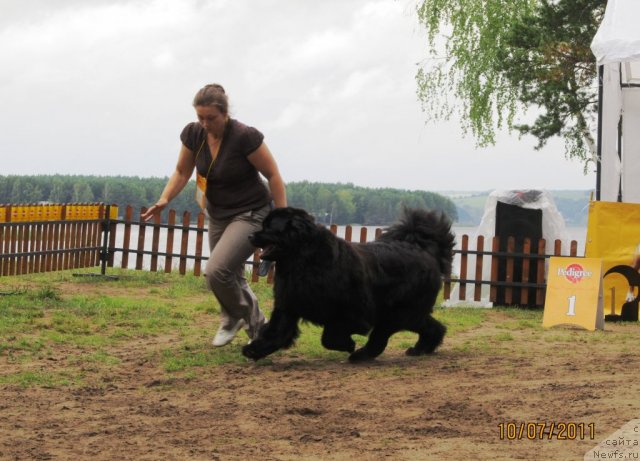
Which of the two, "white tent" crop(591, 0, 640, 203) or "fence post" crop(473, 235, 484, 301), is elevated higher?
"white tent" crop(591, 0, 640, 203)

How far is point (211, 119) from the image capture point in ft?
26.2

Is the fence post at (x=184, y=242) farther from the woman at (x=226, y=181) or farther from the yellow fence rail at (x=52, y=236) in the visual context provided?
the woman at (x=226, y=181)

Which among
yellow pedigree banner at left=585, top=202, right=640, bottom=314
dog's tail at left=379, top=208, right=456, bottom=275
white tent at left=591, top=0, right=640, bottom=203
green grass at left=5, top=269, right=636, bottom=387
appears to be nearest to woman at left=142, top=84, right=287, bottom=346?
green grass at left=5, top=269, right=636, bottom=387

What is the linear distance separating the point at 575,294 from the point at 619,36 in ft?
9.95

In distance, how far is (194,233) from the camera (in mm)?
17125

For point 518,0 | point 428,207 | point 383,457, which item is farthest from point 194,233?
point 518,0

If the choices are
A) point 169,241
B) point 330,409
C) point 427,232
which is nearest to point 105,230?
point 169,241

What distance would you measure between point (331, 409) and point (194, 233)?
1126 centimetres

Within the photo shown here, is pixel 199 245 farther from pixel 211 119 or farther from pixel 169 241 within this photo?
pixel 211 119

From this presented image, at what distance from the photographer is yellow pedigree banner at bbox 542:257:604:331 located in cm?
1112

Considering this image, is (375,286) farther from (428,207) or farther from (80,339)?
(80,339)
